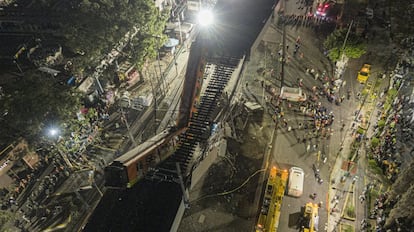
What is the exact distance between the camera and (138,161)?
23.4 meters

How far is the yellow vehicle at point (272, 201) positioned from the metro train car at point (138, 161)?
10.3 meters

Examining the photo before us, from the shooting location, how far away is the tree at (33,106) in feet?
80.4

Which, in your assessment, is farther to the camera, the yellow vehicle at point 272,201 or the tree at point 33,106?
the yellow vehicle at point 272,201

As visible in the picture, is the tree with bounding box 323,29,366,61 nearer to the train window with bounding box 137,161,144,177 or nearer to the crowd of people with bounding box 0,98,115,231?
the train window with bounding box 137,161,144,177

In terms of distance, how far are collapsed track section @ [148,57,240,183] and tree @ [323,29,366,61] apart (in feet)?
49.8

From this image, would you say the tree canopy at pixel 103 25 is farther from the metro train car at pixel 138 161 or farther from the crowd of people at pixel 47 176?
the metro train car at pixel 138 161

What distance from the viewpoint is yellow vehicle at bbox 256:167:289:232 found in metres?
25.8

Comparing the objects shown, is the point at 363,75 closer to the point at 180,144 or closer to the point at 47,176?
the point at 180,144

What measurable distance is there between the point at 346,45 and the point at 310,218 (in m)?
24.7

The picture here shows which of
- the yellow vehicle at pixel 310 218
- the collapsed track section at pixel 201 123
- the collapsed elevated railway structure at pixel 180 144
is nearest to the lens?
the collapsed elevated railway structure at pixel 180 144

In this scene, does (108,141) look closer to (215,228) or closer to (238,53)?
(215,228)

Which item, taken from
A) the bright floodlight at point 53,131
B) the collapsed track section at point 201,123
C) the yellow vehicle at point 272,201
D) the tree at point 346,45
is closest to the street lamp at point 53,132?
the bright floodlight at point 53,131

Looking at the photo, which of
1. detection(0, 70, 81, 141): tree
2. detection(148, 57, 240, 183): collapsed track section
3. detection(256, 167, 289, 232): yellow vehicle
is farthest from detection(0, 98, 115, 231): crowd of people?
detection(256, 167, 289, 232): yellow vehicle

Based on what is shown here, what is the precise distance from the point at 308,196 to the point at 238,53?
17.7 meters
